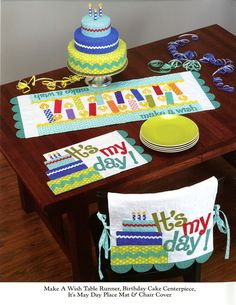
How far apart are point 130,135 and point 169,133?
151 mm

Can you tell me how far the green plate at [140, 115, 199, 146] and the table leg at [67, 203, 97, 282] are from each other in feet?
1.24

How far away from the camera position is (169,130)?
2.13 m

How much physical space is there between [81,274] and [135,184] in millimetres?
506

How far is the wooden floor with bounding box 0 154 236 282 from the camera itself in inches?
98.7

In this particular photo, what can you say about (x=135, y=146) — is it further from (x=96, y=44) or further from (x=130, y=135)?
(x=96, y=44)

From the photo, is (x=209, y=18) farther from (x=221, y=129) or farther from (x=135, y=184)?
(x=135, y=184)

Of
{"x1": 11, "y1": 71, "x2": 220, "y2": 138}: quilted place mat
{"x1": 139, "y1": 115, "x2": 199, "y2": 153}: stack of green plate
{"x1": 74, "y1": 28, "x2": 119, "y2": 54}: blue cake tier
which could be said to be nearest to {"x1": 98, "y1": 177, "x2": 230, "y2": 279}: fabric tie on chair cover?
{"x1": 139, "y1": 115, "x2": 199, "y2": 153}: stack of green plate

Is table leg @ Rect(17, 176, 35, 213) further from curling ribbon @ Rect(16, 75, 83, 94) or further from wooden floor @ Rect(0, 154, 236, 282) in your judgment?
curling ribbon @ Rect(16, 75, 83, 94)

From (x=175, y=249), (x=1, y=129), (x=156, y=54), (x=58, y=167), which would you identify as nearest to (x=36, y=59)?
(x=156, y=54)

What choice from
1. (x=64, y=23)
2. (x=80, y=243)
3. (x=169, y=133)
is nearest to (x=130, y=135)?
(x=169, y=133)

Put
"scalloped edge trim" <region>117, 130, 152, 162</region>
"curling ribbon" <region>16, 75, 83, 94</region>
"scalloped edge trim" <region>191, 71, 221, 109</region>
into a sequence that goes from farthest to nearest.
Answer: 1. "curling ribbon" <region>16, 75, 83, 94</region>
2. "scalloped edge trim" <region>191, 71, 221, 109</region>
3. "scalloped edge trim" <region>117, 130, 152, 162</region>

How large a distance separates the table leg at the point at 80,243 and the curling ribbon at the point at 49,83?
2.31 feet

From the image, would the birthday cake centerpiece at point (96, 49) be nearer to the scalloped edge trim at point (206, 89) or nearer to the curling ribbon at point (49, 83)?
the curling ribbon at point (49, 83)

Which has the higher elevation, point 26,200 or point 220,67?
point 220,67
